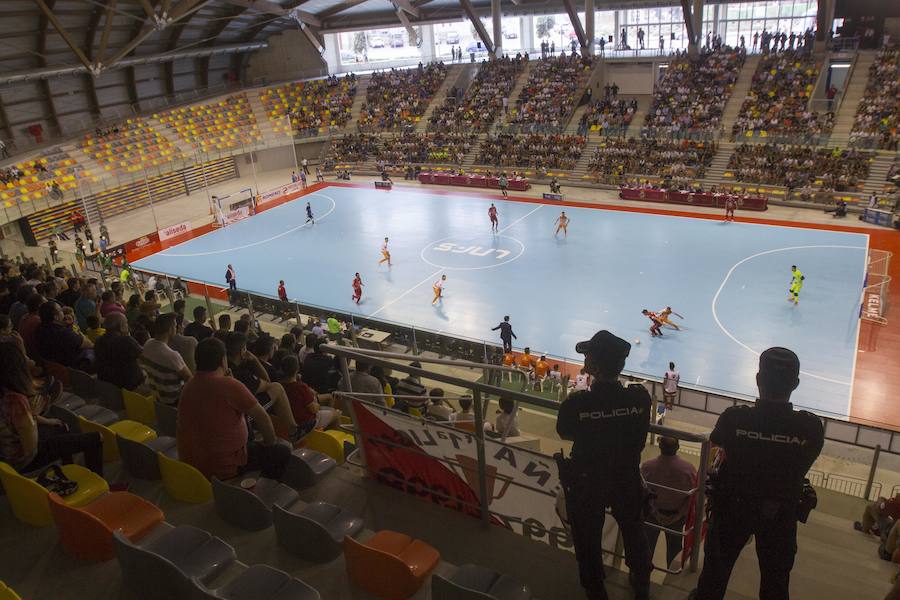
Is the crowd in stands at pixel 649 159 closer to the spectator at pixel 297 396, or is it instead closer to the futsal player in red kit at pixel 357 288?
the futsal player in red kit at pixel 357 288

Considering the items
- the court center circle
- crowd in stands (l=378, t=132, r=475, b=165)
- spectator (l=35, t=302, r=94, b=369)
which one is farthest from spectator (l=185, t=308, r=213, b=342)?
crowd in stands (l=378, t=132, r=475, b=165)

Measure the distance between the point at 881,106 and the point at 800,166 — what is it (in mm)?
5761

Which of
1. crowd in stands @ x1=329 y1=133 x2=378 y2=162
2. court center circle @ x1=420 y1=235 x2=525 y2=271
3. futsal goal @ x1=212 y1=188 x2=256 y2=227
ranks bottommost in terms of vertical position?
court center circle @ x1=420 y1=235 x2=525 y2=271

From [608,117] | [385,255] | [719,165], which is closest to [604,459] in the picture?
[385,255]

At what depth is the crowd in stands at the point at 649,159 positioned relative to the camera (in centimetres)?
3438

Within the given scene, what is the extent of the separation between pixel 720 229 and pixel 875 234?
580 cm

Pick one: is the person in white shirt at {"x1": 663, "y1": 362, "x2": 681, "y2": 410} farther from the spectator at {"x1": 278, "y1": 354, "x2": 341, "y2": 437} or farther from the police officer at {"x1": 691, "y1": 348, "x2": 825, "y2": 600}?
the police officer at {"x1": 691, "y1": 348, "x2": 825, "y2": 600}

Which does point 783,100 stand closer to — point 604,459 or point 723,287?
point 723,287

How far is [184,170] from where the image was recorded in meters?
43.0

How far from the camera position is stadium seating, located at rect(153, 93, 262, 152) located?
44.7m

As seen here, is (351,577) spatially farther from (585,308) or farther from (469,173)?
(469,173)

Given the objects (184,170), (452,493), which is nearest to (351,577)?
(452,493)

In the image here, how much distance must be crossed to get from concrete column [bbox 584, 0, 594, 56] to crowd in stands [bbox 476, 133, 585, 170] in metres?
9.03

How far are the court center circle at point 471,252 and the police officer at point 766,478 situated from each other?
71.4 ft
